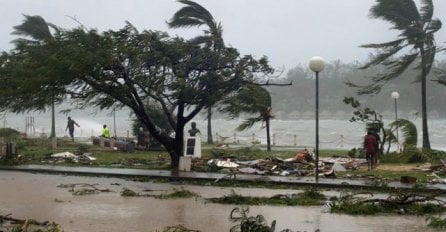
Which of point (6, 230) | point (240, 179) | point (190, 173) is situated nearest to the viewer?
point (6, 230)

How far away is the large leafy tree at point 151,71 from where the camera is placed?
63.9 ft

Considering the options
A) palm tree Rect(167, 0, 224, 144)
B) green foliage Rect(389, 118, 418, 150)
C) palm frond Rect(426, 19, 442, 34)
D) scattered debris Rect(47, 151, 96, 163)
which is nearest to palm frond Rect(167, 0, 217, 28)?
palm tree Rect(167, 0, 224, 144)

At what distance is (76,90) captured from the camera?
20.5 m

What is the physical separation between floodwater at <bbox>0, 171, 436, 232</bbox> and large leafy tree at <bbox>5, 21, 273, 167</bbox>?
5559mm

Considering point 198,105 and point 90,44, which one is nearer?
point 90,44

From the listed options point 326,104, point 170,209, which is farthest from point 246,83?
point 326,104

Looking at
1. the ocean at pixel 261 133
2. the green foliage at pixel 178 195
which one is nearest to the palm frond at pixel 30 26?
the ocean at pixel 261 133

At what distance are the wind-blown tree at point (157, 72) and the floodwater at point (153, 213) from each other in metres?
5.61

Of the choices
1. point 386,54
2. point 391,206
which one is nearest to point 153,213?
point 391,206

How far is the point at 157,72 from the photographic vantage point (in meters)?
20.4

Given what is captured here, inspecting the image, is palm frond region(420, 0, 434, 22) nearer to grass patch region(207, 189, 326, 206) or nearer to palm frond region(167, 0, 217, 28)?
palm frond region(167, 0, 217, 28)

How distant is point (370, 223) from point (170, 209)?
150 inches

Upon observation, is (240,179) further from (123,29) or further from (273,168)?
(123,29)

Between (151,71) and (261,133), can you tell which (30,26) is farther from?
(261,133)
